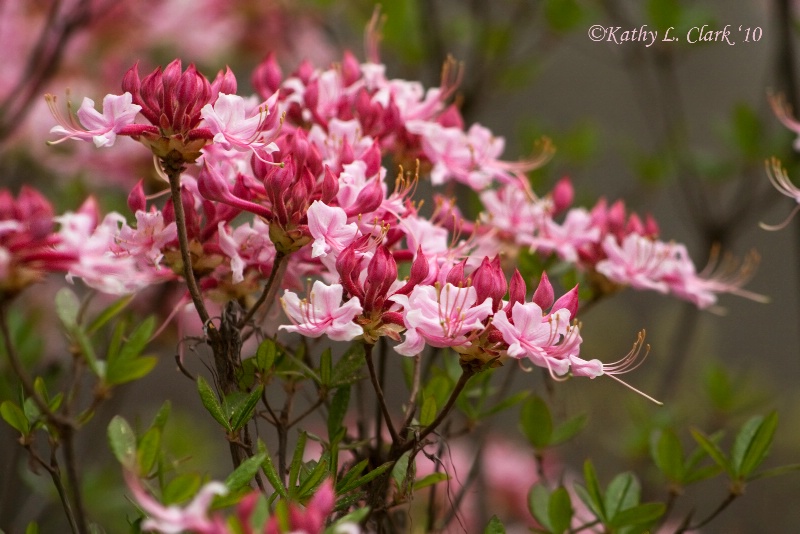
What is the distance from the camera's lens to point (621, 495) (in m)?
0.94

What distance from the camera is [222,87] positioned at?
79 cm

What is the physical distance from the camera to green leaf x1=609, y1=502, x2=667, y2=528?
868 mm

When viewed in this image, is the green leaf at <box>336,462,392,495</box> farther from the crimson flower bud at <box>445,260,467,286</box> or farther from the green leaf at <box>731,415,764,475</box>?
the green leaf at <box>731,415,764,475</box>

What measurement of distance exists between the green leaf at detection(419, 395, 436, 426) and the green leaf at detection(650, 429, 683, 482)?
29 centimetres

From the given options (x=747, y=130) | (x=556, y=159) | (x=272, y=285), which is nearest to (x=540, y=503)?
(x=272, y=285)

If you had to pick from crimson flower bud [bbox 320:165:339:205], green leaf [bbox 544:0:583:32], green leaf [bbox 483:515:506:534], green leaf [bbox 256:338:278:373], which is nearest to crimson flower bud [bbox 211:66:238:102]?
crimson flower bud [bbox 320:165:339:205]

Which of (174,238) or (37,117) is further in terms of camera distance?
(37,117)

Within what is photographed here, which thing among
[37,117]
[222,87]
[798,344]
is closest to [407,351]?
[222,87]

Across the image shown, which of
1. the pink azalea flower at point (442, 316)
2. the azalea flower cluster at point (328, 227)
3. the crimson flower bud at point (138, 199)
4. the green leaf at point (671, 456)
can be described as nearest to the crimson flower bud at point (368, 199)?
the azalea flower cluster at point (328, 227)

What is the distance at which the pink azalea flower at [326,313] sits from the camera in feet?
2.37

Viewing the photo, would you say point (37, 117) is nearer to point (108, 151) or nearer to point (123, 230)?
point (108, 151)

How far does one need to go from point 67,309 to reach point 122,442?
151mm

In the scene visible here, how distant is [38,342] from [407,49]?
91 cm

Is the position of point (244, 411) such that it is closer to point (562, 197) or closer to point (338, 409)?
point (338, 409)
